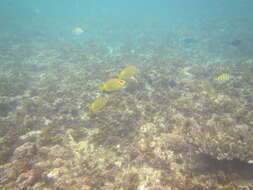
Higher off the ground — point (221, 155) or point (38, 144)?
point (221, 155)

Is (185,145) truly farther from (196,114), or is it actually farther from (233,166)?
(196,114)

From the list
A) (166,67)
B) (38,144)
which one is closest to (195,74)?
(166,67)

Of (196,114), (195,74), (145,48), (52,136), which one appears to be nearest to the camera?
(52,136)

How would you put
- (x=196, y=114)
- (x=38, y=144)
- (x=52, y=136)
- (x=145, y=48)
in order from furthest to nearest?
(x=145, y=48) → (x=196, y=114) → (x=52, y=136) → (x=38, y=144)

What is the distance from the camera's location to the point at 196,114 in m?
4.93

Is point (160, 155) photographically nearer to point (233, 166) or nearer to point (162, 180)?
point (162, 180)

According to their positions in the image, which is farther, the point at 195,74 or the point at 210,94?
the point at 195,74

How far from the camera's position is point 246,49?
1401 cm

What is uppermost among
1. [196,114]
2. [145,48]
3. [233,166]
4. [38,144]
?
[233,166]

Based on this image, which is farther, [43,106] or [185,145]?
[43,106]

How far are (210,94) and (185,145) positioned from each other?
357 cm

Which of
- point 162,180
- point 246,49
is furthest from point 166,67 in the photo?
point 246,49

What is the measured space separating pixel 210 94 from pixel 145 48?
11730 mm

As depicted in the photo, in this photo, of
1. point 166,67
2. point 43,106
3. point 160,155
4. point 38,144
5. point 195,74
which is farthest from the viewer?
point 166,67
